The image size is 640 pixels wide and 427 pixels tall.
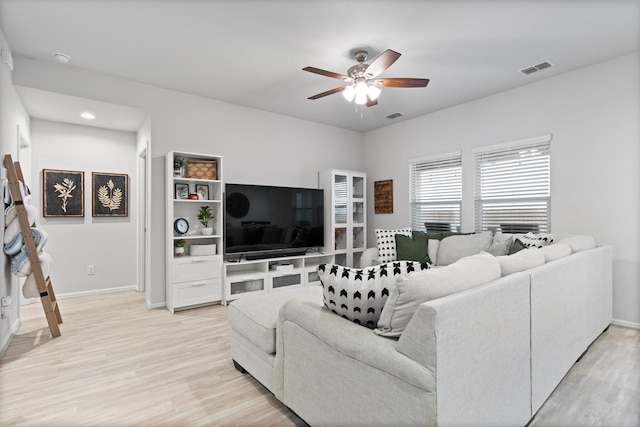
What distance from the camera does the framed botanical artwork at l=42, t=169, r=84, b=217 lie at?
173 inches

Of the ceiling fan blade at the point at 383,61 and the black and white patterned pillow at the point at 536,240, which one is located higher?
the ceiling fan blade at the point at 383,61

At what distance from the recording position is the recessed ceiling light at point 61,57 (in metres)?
3.17

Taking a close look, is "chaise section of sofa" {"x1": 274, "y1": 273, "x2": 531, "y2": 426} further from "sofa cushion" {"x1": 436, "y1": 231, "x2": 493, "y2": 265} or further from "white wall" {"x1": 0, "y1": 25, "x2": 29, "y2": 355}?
"white wall" {"x1": 0, "y1": 25, "x2": 29, "y2": 355}

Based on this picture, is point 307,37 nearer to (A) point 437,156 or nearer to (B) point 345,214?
(A) point 437,156

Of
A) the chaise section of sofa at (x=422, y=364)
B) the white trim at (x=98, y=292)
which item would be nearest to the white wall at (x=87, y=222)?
the white trim at (x=98, y=292)

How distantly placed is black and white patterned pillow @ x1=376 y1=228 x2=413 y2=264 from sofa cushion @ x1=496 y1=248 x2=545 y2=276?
244cm

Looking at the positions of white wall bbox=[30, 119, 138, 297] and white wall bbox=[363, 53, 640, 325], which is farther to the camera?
white wall bbox=[30, 119, 138, 297]

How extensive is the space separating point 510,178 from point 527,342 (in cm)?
293

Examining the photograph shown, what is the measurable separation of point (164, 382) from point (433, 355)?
6.26 feet

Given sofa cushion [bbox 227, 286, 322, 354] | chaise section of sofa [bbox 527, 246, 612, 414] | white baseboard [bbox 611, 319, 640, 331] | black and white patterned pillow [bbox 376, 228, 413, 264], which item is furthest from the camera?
black and white patterned pillow [bbox 376, 228, 413, 264]

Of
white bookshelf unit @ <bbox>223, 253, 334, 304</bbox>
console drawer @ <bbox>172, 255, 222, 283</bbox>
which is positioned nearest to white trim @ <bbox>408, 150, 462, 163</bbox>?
white bookshelf unit @ <bbox>223, 253, 334, 304</bbox>

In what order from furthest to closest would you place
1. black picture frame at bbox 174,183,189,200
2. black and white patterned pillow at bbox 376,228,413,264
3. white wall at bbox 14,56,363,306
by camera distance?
black and white patterned pillow at bbox 376,228,413,264
black picture frame at bbox 174,183,189,200
white wall at bbox 14,56,363,306

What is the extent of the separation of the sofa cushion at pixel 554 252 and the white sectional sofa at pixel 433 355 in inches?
1.7

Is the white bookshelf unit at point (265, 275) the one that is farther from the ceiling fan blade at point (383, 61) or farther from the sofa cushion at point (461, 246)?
the ceiling fan blade at point (383, 61)
